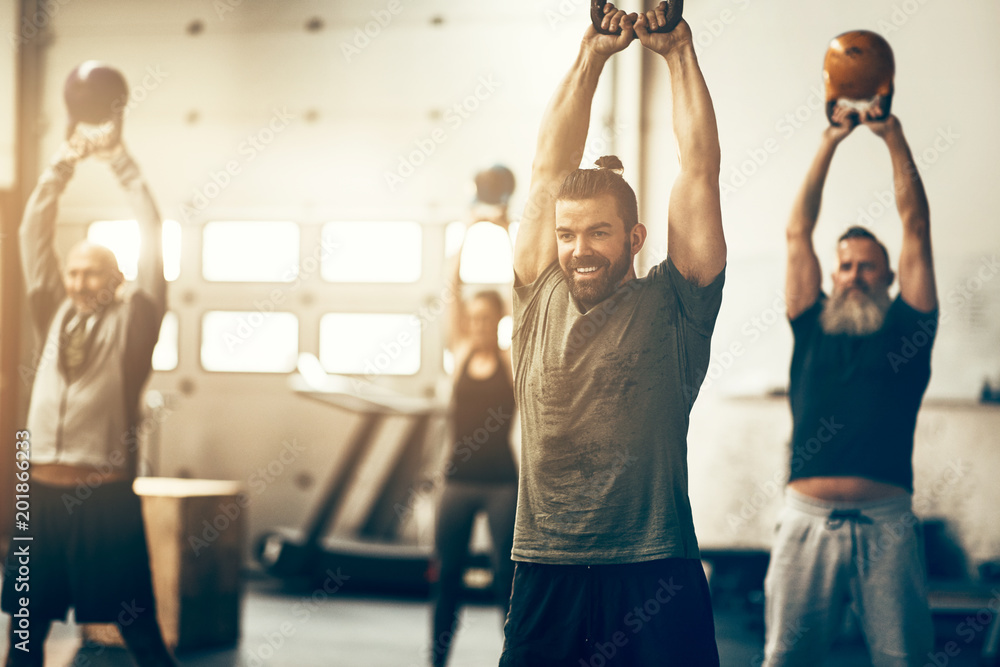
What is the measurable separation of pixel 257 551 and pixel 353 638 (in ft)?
4.64

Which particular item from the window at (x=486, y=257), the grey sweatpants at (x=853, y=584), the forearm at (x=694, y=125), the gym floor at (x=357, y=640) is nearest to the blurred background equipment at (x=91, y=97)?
the forearm at (x=694, y=125)

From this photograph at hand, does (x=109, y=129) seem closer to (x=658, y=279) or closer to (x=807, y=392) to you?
(x=658, y=279)

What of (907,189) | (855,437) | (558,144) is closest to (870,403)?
(855,437)

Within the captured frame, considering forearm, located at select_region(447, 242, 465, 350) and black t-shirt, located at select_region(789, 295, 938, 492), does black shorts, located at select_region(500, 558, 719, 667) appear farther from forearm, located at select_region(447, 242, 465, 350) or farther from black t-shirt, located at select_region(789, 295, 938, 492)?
forearm, located at select_region(447, 242, 465, 350)

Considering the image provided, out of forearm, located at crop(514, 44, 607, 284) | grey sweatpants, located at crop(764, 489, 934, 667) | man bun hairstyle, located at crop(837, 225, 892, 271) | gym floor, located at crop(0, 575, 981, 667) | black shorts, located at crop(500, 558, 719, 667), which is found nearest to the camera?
black shorts, located at crop(500, 558, 719, 667)

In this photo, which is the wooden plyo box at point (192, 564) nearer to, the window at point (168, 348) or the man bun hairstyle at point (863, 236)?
the window at point (168, 348)

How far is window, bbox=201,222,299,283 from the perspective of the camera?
5273 millimetres

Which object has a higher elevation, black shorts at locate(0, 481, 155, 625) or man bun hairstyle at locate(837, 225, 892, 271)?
man bun hairstyle at locate(837, 225, 892, 271)

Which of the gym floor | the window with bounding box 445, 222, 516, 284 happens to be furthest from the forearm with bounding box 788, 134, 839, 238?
the window with bounding box 445, 222, 516, 284

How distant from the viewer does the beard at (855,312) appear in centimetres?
233

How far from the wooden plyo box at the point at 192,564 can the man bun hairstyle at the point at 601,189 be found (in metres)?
2.35

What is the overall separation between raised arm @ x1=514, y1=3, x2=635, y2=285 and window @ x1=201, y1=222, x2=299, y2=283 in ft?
11.8

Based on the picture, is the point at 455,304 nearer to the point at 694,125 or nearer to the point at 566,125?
the point at 566,125

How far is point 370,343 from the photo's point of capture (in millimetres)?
5238
